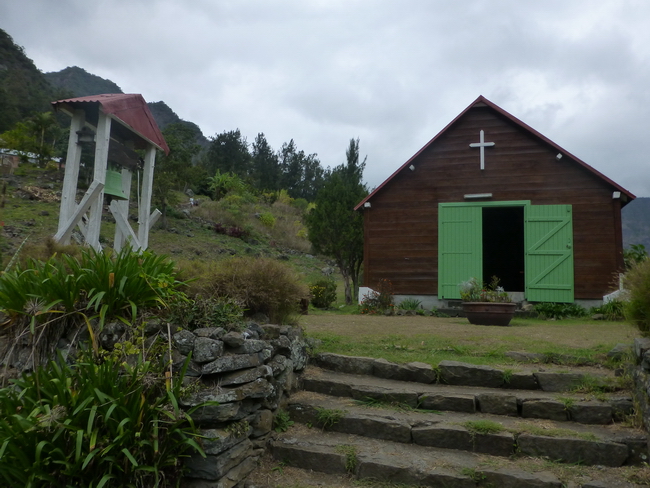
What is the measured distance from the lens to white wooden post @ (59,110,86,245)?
6.21m

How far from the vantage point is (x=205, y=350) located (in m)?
3.70

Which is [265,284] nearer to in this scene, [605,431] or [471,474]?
[471,474]

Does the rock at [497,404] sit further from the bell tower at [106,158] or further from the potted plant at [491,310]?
the potted plant at [491,310]

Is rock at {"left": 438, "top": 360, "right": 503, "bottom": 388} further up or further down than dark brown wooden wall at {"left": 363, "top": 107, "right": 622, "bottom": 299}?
further down

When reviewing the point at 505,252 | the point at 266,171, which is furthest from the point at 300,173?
the point at 505,252

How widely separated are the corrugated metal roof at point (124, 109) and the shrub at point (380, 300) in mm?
6419

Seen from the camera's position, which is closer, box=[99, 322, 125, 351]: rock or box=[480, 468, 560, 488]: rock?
box=[480, 468, 560, 488]: rock

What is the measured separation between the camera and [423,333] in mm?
7387

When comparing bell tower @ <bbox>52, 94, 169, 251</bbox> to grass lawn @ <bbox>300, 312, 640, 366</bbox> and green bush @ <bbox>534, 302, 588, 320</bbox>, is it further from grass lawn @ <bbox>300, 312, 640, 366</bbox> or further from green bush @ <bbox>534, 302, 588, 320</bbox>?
green bush @ <bbox>534, 302, 588, 320</bbox>

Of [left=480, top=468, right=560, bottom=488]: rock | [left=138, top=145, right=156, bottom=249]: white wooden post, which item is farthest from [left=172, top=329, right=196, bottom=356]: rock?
[left=138, top=145, right=156, bottom=249]: white wooden post

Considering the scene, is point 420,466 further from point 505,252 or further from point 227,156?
point 227,156

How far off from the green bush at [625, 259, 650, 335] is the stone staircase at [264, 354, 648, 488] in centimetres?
64

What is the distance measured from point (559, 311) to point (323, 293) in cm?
581

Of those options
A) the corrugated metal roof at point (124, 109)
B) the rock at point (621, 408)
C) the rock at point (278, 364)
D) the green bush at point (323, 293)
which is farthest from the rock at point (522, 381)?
the green bush at point (323, 293)
